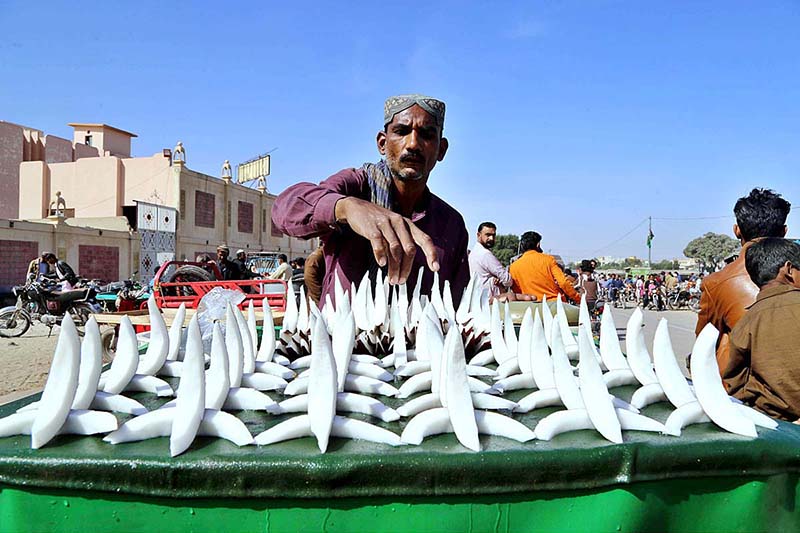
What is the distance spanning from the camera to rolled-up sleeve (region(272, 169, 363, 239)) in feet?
4.19

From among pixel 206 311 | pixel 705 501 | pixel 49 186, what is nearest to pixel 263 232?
pixel 49 186

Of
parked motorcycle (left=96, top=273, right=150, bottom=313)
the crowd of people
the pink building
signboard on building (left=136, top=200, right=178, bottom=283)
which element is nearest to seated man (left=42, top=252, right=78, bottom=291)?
parked motorcycle (left=96, top=273, right=150, bottom=313)

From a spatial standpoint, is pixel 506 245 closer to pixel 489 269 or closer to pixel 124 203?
pixel 124 203

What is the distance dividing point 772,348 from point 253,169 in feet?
95.5

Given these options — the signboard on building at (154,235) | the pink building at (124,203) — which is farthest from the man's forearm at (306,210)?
the signboard on building at (154,235)

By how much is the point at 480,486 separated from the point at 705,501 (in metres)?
0.32

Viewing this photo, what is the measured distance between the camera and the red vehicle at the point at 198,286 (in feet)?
13.0

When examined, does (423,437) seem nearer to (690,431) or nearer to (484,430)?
(484,430)

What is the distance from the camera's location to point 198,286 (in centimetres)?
426

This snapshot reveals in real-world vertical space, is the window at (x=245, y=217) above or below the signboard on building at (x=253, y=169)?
below

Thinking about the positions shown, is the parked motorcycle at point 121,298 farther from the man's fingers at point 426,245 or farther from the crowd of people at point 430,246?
the man's fingers at point 426,245

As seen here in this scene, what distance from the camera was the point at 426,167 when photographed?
1540mm

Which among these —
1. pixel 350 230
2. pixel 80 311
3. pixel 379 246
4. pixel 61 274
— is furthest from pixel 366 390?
pixel 61 274

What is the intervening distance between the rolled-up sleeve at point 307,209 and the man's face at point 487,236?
3412 millimetres
